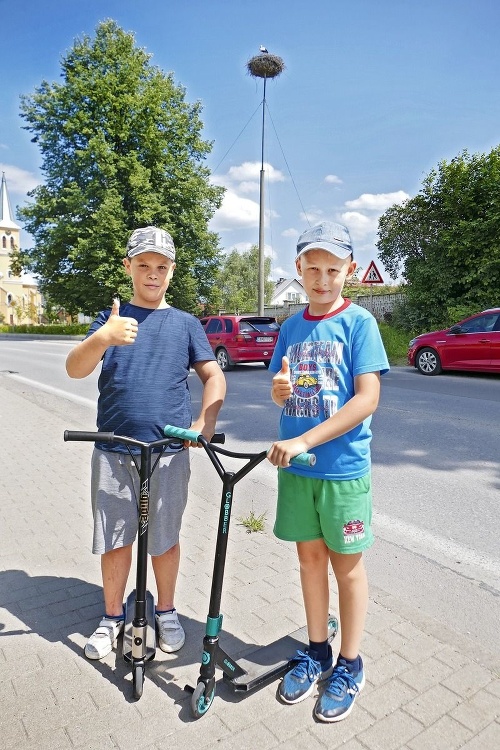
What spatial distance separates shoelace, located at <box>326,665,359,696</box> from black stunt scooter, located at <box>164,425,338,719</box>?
0.22 meters

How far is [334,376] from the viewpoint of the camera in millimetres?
2072

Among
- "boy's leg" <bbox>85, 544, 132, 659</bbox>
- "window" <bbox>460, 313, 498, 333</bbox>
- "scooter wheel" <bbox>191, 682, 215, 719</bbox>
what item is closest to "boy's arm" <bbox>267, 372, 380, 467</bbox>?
Answer: "scooter wheel" <bbox>191, 682, 215, 719</bbox>

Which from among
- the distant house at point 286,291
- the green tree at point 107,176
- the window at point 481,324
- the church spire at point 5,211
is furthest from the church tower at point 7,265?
the window at point 481,324

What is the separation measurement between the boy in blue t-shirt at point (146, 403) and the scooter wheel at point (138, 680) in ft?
0.96

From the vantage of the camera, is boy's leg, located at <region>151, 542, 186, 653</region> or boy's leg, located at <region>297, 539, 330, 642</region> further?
boy's leg, located at <region>151, 542, 186, 653</region>

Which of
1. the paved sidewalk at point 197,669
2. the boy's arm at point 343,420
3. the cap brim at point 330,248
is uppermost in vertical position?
the cap brim at point 330,248

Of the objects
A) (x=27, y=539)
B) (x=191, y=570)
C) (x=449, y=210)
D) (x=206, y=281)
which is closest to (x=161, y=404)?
(x=191, y=570)

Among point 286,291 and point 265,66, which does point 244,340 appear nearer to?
point 265,66

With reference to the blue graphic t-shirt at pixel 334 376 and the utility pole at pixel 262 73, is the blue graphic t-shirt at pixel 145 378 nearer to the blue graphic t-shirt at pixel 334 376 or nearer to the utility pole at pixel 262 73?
the blue graphic t-shirt at pixel 334 376

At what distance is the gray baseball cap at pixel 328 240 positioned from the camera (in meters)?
2.07

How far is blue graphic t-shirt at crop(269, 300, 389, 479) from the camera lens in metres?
2.04

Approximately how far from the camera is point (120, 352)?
233cm

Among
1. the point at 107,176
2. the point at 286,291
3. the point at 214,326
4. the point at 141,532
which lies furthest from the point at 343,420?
the point at 286,291

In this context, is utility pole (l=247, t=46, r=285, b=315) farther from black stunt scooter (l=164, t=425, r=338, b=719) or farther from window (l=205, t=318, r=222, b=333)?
black stunt scooter (l=164, t=425, r=338, b=719)
